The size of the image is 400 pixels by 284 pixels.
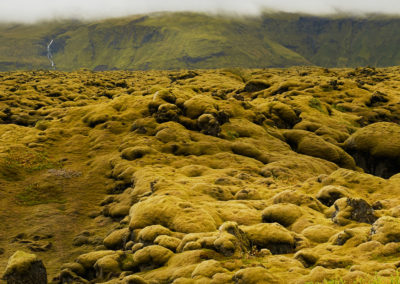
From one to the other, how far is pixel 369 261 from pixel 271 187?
16.5 metres

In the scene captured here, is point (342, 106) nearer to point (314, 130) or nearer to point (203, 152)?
point (314, 130)

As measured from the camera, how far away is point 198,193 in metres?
30.5

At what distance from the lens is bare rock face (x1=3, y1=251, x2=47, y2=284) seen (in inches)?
748

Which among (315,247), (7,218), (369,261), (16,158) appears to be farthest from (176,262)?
(16,158)

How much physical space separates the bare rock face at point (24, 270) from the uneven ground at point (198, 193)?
2343 millimetres

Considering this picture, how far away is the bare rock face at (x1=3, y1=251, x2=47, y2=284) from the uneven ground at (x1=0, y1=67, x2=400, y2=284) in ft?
7.69

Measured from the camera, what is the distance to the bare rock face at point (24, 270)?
1900cm

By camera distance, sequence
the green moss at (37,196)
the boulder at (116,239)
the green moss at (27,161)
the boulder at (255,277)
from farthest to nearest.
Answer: the green moss at (27,161), the green moss at (37,196), the boulder at (116,239), the boulder at (255,277)

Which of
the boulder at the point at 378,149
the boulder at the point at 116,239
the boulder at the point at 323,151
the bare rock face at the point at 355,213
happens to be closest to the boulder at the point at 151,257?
the boulder at the point at 116,239

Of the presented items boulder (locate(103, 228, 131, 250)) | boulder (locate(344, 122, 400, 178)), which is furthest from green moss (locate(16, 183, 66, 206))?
boulder (locate(344, 122, 400, 178))

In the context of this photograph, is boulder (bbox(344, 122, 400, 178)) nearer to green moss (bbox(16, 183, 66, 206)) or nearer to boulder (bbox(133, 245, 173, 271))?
boulder (bbox(133, 245, 173, 271))

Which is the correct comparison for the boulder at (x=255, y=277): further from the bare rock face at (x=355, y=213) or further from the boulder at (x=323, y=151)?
the boulder at (x=323, y=151)

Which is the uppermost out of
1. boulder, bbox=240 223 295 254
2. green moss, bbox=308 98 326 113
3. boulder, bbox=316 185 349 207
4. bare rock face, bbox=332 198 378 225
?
bare rock face, bbox=332 198 378 225

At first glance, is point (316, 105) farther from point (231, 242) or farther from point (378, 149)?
point (231, 242)
